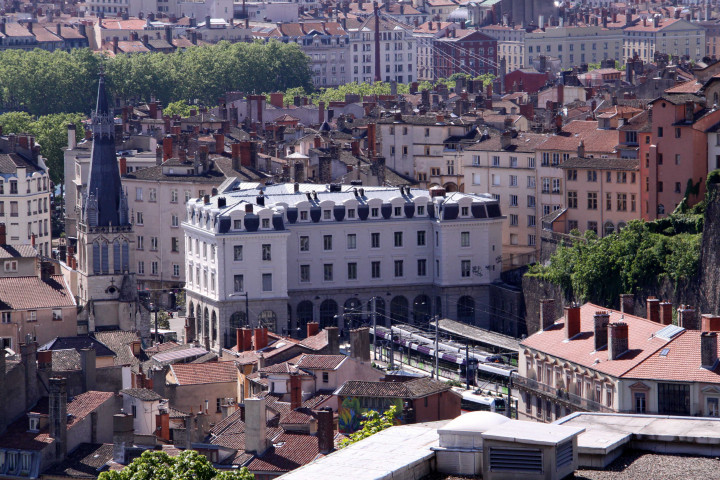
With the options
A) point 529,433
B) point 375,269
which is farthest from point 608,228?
point 529,433

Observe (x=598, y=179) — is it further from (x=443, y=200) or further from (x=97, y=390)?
(x=97, y=390)

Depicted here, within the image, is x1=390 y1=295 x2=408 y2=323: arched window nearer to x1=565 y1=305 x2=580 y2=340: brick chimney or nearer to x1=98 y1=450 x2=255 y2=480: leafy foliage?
x1=565 y1=305 x2=580 y2=340: brick chimney

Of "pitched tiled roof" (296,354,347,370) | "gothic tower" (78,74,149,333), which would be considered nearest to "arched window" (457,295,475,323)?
"gothic tower" (78,74,149,333)

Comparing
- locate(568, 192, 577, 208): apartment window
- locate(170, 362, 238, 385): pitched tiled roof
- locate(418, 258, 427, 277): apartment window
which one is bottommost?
locate(170, 362, 238, 385): pitched tiled roof

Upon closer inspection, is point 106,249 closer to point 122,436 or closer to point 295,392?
point 295,392

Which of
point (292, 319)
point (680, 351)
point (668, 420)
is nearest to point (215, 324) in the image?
point (292, 319)

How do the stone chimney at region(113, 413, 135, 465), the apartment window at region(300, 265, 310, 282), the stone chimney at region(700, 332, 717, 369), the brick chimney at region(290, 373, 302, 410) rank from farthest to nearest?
1. the apartment window at region(300, 265, 310, 282)
2. the brick chimney at region(290, 373, 302, 410)
3. the stone chimney at region(700, 332, 717, 369)
4. the stone chimney at region(113, 413, 135, 465)
